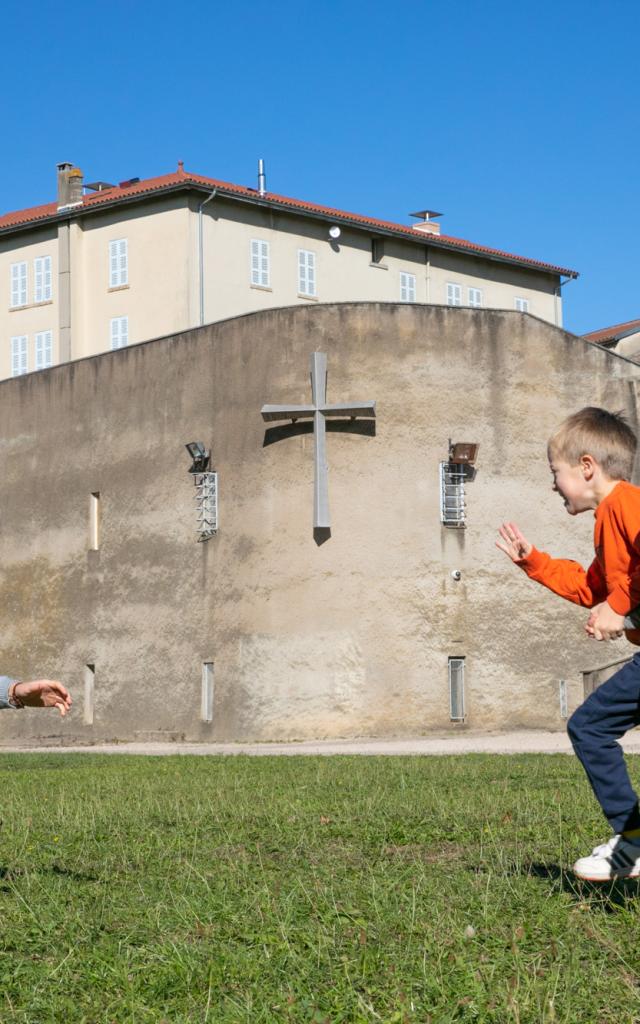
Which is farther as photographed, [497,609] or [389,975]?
[497,609]

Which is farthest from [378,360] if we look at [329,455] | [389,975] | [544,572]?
[389,975]

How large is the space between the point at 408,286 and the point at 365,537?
24702 millimetres

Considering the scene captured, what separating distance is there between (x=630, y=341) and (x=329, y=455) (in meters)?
24.6

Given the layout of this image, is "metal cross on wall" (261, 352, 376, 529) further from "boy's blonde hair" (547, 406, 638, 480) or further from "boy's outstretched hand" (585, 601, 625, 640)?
"boy's outstretched hand" (585, 601, 625, 640)

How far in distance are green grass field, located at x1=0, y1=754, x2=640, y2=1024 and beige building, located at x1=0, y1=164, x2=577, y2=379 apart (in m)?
35.8

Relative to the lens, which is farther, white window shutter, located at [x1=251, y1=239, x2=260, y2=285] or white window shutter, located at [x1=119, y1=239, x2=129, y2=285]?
white window shutter, located at [x1=119, y1=239, x2=129, y2=285]

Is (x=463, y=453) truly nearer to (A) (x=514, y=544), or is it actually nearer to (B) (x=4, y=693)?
(A) (x=514, y=544)

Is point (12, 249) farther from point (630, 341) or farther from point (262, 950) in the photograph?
point (262, 950)

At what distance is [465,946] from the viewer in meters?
5.08

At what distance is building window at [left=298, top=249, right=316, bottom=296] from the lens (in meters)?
47.6

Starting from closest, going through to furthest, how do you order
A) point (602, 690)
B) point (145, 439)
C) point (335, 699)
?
A: point (602, 690), point (335, 699), point (145, 439)

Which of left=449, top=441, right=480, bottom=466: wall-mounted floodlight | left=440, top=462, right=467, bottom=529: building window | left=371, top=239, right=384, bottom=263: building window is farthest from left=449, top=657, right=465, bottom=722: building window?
left=371, top=239, right=384, bottom=263: building window

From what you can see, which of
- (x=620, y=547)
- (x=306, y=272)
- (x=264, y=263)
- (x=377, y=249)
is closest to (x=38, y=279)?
(x=264, y=263)

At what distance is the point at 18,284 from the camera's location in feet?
164
